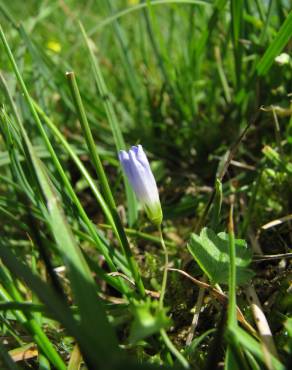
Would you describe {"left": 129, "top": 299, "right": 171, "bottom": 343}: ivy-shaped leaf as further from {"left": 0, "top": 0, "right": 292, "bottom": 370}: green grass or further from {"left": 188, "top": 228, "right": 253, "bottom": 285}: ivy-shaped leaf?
{"left": 188, "top": 228, "right": 253, "bottom": 285}: ivy-shaped leaf

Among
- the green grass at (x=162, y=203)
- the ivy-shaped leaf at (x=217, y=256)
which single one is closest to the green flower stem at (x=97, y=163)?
the green grass at (x=162, y=203)

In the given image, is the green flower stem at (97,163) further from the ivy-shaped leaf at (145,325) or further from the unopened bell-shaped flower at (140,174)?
the ivy-shaped leaf at (145,325)

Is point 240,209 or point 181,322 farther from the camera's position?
point 240,209

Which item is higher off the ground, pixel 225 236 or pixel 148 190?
pixel 148 190

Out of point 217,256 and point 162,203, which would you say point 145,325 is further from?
point 162,203

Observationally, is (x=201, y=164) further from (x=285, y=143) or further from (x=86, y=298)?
(x=86, y=298)

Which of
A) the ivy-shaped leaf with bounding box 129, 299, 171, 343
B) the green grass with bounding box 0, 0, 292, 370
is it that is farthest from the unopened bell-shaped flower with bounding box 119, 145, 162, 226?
the ivy-shaped leaf with bounding box 129, 299, 171, 343

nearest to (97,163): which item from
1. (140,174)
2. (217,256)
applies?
(140,174)

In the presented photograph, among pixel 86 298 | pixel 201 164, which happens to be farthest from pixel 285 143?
pixel 86 298
